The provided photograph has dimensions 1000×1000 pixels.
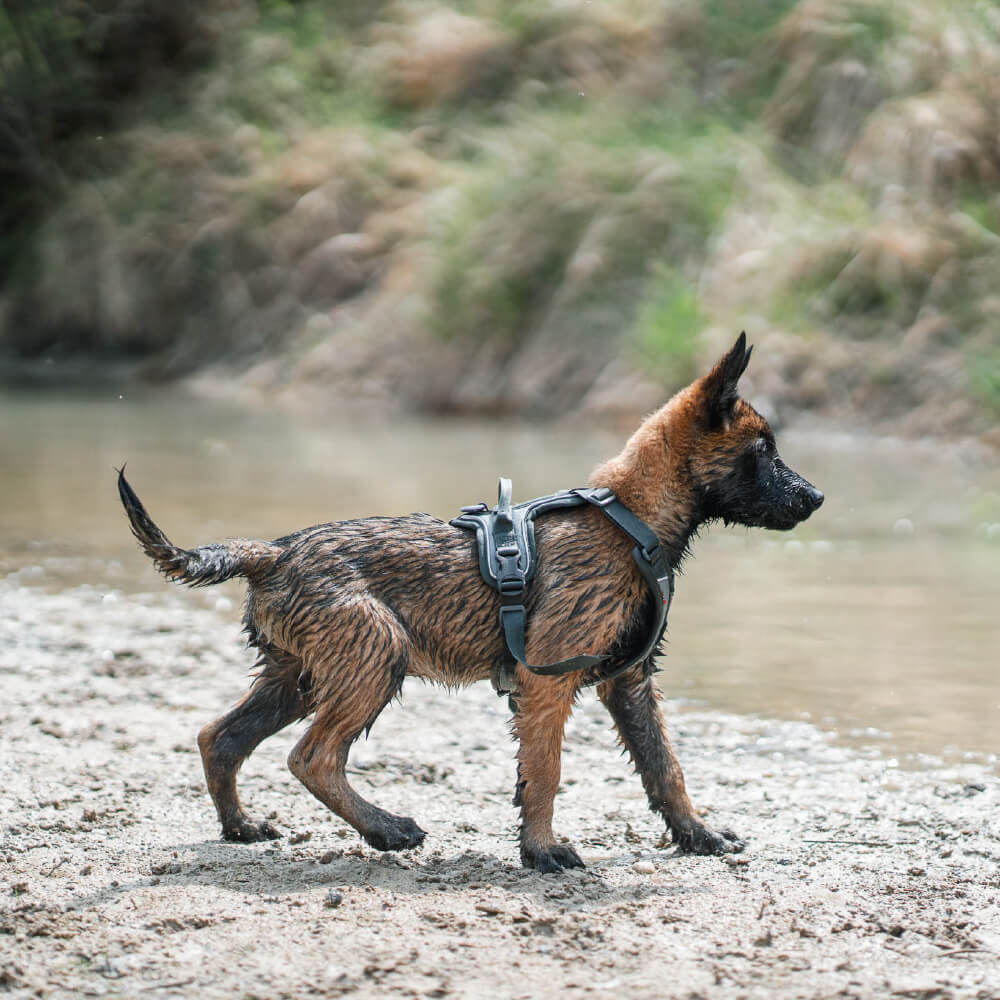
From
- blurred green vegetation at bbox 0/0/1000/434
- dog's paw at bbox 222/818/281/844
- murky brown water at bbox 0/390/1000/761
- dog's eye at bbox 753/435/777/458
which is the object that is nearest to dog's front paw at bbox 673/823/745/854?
dog's eye at bbox 753/435/777/458

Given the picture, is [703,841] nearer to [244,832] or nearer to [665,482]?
[665,482]

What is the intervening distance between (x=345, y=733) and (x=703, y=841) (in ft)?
3.93

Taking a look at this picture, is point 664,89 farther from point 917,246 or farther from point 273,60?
point 273,60

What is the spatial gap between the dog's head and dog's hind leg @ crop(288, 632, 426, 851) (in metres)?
1.18

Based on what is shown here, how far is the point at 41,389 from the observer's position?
21891mm

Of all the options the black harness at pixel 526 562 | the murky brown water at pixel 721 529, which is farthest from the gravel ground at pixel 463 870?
the murky brown water at pixel 721 529

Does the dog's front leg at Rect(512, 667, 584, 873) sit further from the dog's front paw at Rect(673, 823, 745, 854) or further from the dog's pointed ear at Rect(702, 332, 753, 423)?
the dog's pointed ear at Rect(702, 332, 753, 423)

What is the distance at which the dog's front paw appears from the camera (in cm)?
467

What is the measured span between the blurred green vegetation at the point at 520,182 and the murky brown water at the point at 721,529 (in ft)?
6.51

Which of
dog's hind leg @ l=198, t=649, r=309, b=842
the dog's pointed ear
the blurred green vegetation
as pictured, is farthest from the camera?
the blurred green vegetation

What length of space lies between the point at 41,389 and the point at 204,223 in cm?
536

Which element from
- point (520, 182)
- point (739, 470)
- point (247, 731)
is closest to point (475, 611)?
point (247, 731)

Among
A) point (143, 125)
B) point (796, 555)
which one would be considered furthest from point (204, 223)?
point (796, 555)

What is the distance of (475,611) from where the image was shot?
467 cm
